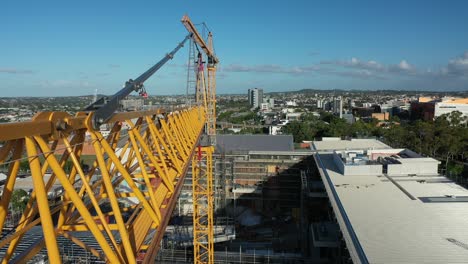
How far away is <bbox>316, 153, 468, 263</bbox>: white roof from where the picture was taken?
8.42 m

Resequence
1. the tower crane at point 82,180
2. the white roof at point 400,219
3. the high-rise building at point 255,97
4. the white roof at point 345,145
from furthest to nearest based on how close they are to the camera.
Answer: the high-rise building at point 255,97 < the white roof at point 345,145 < the white roof at point 400,219 < the tower crane at point 82,180

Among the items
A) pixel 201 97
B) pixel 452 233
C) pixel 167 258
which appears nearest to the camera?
pixel 452 233

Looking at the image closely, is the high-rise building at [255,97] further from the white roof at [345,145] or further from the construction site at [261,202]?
the construction site at [261,202]

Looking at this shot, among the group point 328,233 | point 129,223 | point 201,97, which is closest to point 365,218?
point 328,233

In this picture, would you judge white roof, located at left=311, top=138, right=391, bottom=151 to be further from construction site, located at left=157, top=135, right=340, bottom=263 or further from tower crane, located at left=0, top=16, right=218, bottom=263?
tower crane, located at left=0, top=16, right=218, bottom=263

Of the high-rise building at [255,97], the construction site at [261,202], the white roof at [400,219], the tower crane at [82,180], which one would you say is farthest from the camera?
the high-rise building at [255,97]

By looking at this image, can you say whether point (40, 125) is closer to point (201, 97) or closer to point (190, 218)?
point (201, 97)

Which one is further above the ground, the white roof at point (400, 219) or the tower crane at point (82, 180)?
the tower crane at point (82, 180)

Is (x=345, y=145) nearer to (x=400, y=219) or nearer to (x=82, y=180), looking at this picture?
(x=400, y=219)

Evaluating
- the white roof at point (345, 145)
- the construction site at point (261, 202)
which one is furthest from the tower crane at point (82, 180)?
the white roof at point (345, 145)

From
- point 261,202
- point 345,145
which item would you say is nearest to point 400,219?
point 261,202

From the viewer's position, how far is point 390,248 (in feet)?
28.4

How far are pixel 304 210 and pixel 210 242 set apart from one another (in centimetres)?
754

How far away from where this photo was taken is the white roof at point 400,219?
8422 millimetres
